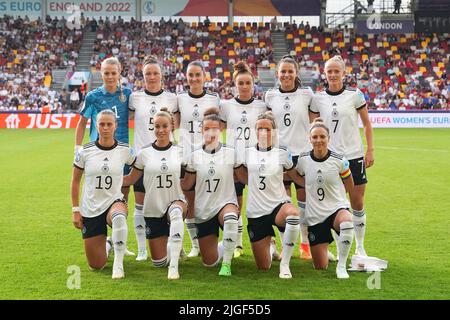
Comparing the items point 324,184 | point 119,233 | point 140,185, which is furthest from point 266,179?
point 119,233

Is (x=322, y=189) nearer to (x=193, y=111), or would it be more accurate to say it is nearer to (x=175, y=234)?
(x=175, y=234)

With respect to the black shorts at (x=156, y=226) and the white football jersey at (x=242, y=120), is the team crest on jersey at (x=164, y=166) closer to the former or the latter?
the black shorts at (x=156, y=226)

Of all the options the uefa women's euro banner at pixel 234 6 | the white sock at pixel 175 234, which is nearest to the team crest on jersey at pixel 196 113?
the white sock at pixel 175 234

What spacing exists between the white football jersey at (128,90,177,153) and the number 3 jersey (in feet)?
2.03

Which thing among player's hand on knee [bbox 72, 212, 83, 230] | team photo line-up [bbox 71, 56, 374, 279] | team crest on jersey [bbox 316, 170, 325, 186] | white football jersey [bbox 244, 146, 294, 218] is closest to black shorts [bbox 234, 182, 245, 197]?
team photo line-up [bbox 71, 56, 374, 279]

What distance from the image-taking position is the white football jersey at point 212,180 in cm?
592

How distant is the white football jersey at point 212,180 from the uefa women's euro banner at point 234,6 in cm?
2938

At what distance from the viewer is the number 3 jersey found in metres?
5.83

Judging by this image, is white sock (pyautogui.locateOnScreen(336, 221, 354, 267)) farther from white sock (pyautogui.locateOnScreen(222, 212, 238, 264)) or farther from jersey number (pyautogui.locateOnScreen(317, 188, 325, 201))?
white sock (pyautogui.locateOnScreen(222, 212, 238, 264))

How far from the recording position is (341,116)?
636 cm

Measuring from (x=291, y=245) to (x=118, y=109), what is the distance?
2.20 metres
